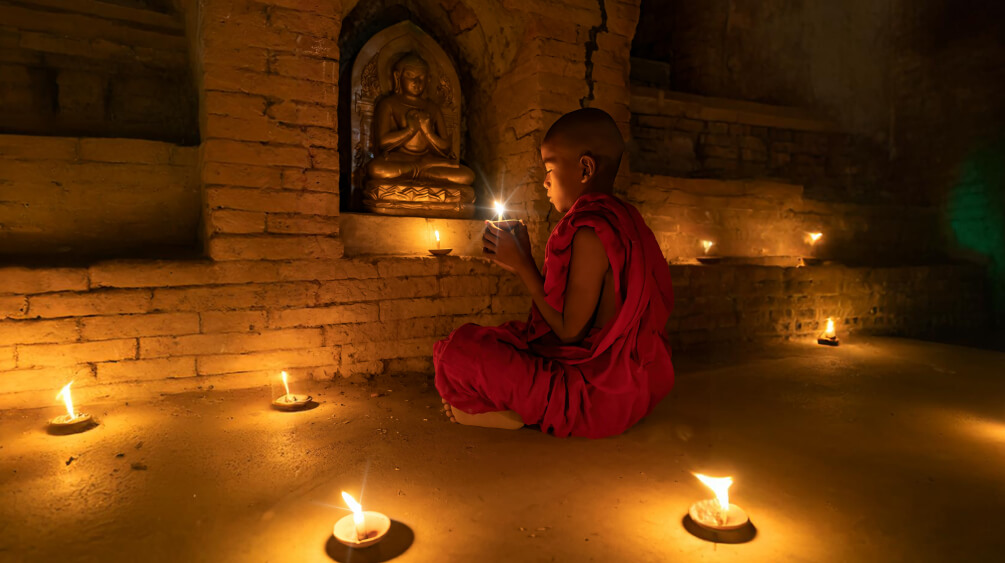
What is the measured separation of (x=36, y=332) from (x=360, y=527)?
111 inches

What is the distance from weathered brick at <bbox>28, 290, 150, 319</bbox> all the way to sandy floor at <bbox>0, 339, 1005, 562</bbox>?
1.94ft

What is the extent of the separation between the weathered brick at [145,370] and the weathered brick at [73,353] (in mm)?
51

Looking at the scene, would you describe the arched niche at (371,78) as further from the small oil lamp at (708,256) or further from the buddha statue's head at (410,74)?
the small oil lamp at (708,256)

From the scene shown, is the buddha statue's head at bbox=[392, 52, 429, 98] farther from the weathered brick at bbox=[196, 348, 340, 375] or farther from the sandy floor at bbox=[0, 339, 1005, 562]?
the sandy floor at bbox=[0, 339, 1005, 562]

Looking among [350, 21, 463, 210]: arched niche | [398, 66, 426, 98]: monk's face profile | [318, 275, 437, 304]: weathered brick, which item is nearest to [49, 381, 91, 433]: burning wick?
[318, 275, 437, 304]: weathered brick

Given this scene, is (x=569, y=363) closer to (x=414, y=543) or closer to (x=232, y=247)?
(x=414, y=543)

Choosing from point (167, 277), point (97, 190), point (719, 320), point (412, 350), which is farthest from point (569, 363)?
point (97, 190)

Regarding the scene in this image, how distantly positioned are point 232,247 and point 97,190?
1.29m

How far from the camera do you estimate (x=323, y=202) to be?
13.6 feet

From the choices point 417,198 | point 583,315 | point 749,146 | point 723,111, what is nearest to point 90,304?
point 417,198

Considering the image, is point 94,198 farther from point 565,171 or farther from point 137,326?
point 565,171

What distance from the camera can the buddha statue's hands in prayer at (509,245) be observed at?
2816mm

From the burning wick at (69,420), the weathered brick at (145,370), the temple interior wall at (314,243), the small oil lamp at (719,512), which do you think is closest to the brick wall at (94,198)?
the temple interior wall at (314,243)

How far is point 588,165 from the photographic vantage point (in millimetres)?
2838
